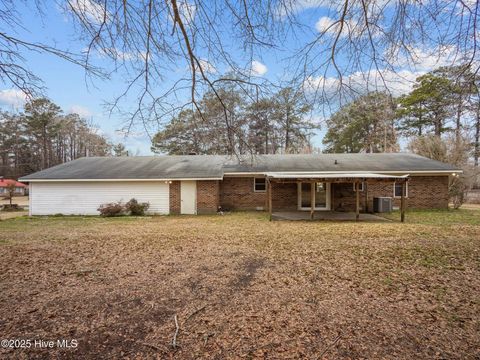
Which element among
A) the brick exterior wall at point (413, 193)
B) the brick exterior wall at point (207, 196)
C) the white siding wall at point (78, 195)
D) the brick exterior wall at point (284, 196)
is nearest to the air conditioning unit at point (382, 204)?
the brick exterior wall at point (413, 193)

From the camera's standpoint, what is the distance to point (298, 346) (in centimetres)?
262

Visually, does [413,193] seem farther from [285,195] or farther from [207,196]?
[207,196]

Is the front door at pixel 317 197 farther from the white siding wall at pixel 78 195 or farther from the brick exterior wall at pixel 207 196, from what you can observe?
the white siding wall at pixel 78 195

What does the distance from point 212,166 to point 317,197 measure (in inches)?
258

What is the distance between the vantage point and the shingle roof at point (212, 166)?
14.3 meters

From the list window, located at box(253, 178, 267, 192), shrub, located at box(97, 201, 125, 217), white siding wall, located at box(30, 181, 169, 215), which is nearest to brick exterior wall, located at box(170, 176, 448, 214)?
window, located at box(253, 178, 267, 192)

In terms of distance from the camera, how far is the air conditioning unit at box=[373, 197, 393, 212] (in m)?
13.9

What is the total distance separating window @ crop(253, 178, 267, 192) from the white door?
359cm

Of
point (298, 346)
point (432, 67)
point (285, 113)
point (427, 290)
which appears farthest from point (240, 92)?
point (427, 290)

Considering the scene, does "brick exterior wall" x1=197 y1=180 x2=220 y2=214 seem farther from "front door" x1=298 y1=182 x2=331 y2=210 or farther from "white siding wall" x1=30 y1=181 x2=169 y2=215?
"front door" x1=298 y1=182 x2=331 y2=210

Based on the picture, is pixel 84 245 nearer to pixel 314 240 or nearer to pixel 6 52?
pixel 6 52

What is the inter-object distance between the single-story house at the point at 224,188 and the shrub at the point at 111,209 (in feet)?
2.09

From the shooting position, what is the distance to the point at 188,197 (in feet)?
47.9

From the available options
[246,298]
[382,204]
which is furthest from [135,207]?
[382,204]
